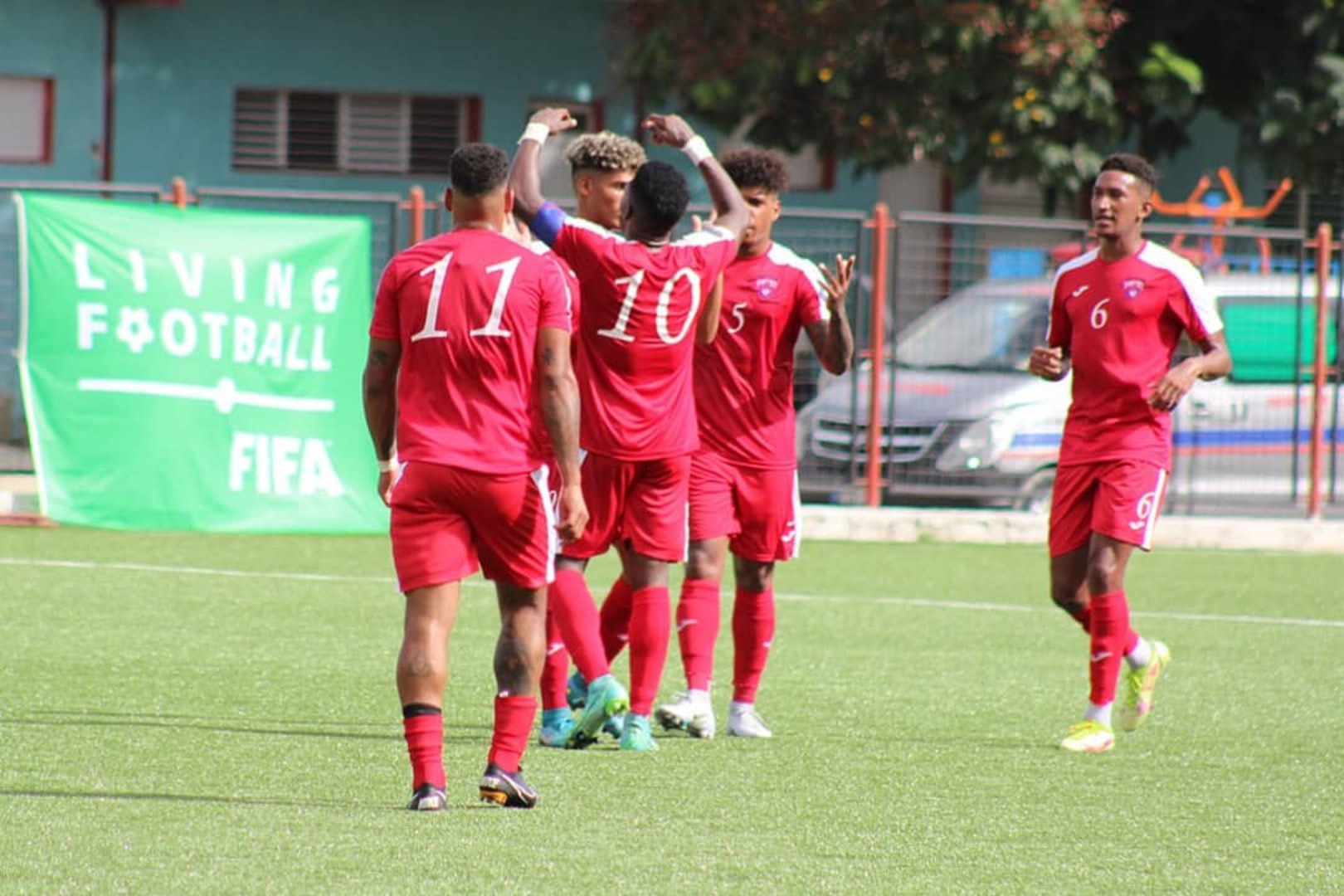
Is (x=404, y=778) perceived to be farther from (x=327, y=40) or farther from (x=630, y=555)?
(x=327, y=40)

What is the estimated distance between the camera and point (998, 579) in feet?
47.4

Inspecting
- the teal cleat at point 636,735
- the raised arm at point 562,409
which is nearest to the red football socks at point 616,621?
the teal cleat at point 636,735

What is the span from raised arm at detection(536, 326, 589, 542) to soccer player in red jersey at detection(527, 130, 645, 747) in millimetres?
1212

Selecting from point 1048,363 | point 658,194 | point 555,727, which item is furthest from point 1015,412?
point 658,194

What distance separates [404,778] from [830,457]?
10.4 meters

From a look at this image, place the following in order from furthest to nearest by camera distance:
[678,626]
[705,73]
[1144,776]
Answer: [705,73] < [678,626] < [1144,776]

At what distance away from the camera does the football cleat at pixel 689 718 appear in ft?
27.0

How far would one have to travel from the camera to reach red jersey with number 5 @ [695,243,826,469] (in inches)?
335

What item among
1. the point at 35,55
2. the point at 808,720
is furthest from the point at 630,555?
the point at 35,55

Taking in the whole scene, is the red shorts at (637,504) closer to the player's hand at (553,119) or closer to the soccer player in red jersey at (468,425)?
the player's hand at (553,119)

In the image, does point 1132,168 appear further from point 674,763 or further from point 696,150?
point 674,763

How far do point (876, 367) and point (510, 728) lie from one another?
1068cm

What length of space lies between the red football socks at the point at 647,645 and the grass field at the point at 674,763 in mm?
215

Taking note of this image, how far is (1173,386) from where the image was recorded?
825 cm
